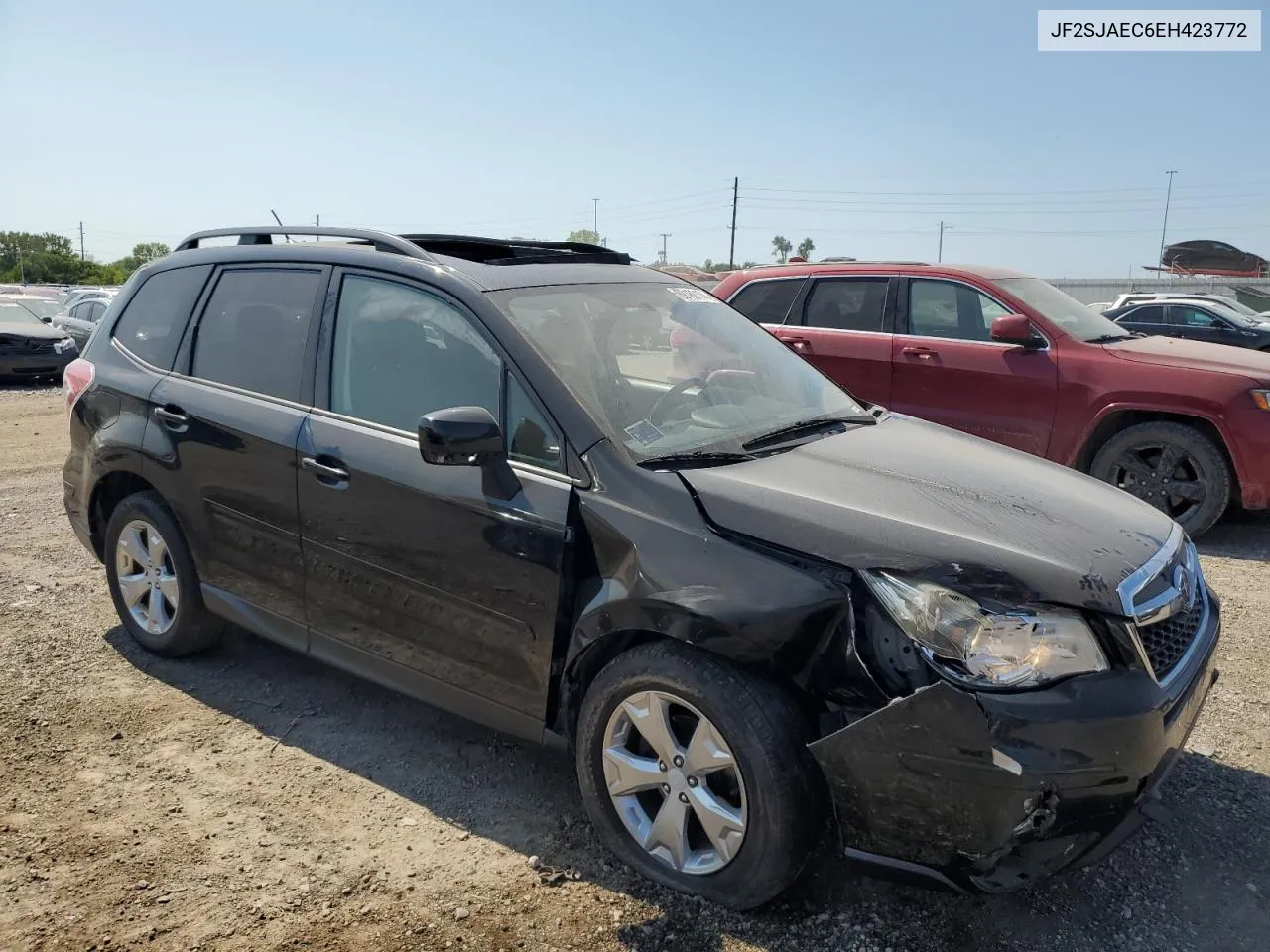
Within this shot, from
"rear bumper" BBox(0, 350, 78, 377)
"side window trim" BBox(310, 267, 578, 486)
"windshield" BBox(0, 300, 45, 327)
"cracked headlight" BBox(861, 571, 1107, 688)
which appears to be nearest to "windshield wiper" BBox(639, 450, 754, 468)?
"side window trim" BBox(310, 267, 578, 486)

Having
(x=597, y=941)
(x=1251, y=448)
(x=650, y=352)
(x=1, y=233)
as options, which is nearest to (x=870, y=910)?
(x=597, y=941)

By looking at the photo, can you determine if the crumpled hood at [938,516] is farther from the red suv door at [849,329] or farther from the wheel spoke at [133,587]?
the red suv door at [849,329]

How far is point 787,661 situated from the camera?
2408 millimetres

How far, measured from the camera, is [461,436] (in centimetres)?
276

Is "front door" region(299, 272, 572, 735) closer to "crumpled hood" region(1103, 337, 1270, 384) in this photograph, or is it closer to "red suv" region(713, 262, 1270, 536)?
"red suv" region(713, 262, 1270, 536)

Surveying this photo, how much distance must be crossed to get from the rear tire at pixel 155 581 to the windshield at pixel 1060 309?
18.7 ft

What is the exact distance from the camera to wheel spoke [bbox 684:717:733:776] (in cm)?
251

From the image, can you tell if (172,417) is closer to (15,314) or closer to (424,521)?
(424,521)

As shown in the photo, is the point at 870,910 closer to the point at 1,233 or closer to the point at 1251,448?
the point at 1251,448

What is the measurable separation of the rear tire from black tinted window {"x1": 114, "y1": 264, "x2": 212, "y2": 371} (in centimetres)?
64

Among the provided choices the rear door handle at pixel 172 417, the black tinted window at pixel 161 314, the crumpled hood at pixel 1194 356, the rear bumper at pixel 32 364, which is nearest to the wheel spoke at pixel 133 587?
the rear door handle at pixel 172 417

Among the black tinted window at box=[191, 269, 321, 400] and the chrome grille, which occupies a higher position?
the black tinted window at box=[191, 269, 321, 400]

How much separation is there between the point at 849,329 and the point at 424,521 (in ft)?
16.9

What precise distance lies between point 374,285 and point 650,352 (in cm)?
102
